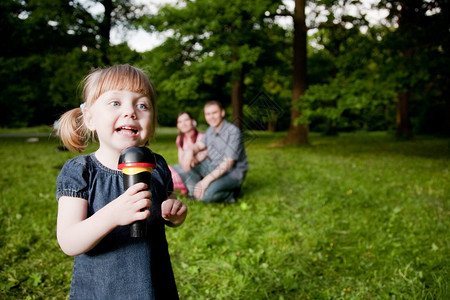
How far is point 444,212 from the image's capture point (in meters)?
4.45

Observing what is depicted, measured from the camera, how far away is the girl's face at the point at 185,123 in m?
5.43

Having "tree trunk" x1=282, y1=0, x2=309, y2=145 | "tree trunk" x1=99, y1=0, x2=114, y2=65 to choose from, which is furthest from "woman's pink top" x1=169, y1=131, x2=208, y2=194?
"tree trunk" x1=99, y1=0, x2=114, y2=65

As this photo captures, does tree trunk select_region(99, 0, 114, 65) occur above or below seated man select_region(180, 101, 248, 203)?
above

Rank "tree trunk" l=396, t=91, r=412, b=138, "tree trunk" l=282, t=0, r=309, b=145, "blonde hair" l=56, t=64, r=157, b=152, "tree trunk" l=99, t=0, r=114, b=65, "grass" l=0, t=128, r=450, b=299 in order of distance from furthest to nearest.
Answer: "tree trunk" l=396, t=91, r=412, b=138 → "tree trunk" l=99, t=0, r=114, b=65 → "tree trunk" l=282, t=0, r=309, b=145 → "grass" l=0, t=128, r=450, b=299 → "blonde hair" l=56, t=64, r=157, b=152

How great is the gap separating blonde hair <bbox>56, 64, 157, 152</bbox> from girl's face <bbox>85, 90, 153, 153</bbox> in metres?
0.03

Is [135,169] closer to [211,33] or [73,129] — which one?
[73,129]

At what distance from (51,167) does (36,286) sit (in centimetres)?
619

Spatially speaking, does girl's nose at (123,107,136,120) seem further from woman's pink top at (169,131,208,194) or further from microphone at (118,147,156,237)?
woman's pink top at (169,131,208,194)

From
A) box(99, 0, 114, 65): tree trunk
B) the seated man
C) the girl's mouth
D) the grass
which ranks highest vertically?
box(99, 0, 114, 65): tree trunk

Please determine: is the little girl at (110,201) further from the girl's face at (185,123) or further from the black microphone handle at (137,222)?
the girl's face at (185,123)

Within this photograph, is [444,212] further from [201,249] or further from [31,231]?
[31,231]

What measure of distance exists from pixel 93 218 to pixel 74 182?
0.64 feet

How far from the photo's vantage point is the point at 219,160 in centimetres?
521

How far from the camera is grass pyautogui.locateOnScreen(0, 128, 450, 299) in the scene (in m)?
2.60
